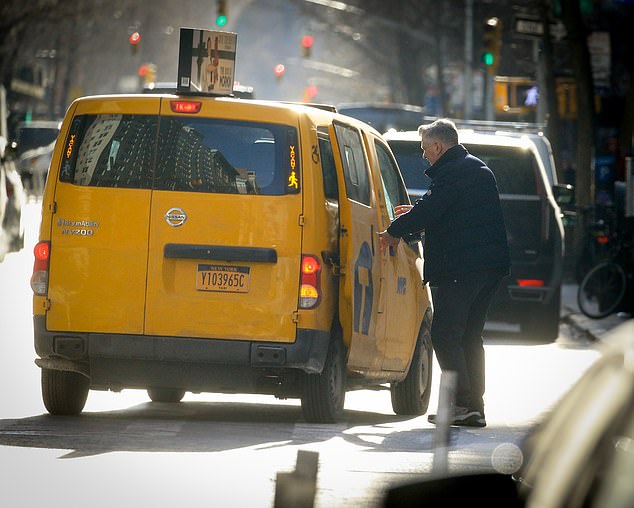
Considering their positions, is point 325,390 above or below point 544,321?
above

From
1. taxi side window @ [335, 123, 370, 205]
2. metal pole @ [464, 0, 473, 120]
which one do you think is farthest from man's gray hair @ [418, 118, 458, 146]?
metal pole @ [464, 0, 473, 120]

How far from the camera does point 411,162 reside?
1770 centimetres

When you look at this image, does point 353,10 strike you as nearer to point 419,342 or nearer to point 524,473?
point 419,342

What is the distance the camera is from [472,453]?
997 cm

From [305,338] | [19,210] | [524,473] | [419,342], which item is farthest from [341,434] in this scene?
[19,210]

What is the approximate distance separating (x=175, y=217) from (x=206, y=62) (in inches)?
52.0

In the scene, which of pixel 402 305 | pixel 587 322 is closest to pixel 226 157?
pixel 402 305

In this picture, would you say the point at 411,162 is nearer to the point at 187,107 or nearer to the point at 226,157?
the point at 187,107

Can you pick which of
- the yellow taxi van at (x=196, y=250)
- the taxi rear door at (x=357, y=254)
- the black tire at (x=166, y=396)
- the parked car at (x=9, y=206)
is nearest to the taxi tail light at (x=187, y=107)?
the yellow taxi van at (x=196, y=250)

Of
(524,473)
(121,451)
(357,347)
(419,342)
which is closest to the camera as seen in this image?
(524,473)

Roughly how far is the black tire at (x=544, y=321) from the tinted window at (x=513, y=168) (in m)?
1.30

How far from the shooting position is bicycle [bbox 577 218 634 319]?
21.9 meters

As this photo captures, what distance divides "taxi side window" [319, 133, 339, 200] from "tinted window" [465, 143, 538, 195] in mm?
7770

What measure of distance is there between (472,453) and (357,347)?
4.32 ft
